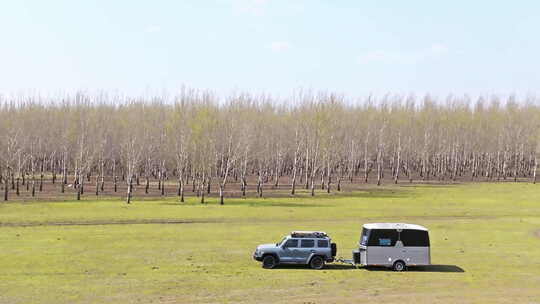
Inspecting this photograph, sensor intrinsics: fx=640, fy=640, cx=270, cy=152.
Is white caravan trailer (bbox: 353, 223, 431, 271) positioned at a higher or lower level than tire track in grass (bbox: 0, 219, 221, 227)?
higher

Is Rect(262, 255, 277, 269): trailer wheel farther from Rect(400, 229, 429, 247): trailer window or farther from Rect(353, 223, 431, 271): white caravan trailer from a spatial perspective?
Rect(400, 229, 429, 247): trailer window

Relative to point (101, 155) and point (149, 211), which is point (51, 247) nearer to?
point (149, 211)

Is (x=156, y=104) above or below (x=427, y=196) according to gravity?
above

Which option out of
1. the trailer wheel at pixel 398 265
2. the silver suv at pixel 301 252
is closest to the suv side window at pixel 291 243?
the silver suv at pixel 301 252

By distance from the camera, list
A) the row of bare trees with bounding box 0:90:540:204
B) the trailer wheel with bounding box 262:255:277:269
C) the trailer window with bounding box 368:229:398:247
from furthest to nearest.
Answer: the row of bare trees with bounding box 0:90:540:204 < the trailer wheel with bounding box 262:255:277:269 < the trailer window with bounding box 368:229:398:247

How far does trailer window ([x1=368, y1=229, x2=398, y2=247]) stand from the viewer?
1325 inches

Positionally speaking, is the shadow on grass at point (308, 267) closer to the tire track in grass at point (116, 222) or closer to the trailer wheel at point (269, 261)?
the trailer wheel at point (269, 261)

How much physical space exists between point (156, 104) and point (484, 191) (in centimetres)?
8609

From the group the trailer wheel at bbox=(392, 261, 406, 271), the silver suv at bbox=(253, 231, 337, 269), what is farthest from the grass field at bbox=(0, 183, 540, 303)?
the trailer wheel at bbox=(392, 261, 406, 271)

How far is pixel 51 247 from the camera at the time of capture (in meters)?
40.6

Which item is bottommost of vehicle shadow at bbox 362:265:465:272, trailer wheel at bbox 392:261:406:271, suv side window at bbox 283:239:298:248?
vehicle shadow at bbox 362:265:465:272

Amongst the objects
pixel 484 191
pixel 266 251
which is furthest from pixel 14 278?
pixel 484 191

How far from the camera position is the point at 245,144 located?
9144 centimetres

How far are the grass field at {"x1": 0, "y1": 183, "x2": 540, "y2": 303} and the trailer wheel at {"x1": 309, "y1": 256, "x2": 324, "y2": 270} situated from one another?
19.1 inches
